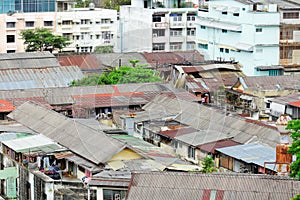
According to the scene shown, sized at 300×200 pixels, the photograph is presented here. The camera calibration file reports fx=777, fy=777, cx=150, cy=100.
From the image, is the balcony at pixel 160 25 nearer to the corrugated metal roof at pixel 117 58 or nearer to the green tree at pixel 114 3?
the corrugated metal roof at pixel 117 58

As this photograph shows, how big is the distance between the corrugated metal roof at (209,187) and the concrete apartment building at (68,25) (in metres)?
27.5

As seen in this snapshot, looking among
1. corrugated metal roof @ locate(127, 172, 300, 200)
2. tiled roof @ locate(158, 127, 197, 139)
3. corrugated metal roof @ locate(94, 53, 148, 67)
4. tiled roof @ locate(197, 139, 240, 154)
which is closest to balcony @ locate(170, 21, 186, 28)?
corrugated metal roof @ locate(94, 53, 148, 67)

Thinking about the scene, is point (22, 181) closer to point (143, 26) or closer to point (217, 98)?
point (217, 98)

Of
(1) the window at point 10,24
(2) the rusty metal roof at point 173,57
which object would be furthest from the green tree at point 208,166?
(1) the window at point 10,24

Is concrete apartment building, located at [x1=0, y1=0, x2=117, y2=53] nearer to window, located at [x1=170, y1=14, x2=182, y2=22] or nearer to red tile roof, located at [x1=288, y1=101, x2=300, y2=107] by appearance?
window, located at [x1=170, y1=14, x2=182, y2=22]

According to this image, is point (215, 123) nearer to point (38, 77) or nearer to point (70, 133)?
point (70, 133)

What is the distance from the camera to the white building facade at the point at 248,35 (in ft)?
113

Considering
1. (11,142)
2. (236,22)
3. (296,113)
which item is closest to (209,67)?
(236,22)

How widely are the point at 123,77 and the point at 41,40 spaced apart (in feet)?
36.9

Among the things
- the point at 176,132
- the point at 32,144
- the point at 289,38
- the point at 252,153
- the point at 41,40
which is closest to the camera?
the point at 252,153

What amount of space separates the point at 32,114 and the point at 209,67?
35.5 ft

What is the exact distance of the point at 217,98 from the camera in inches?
1156

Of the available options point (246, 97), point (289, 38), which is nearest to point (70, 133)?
point (246, 97)

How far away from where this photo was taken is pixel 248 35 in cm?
3475
